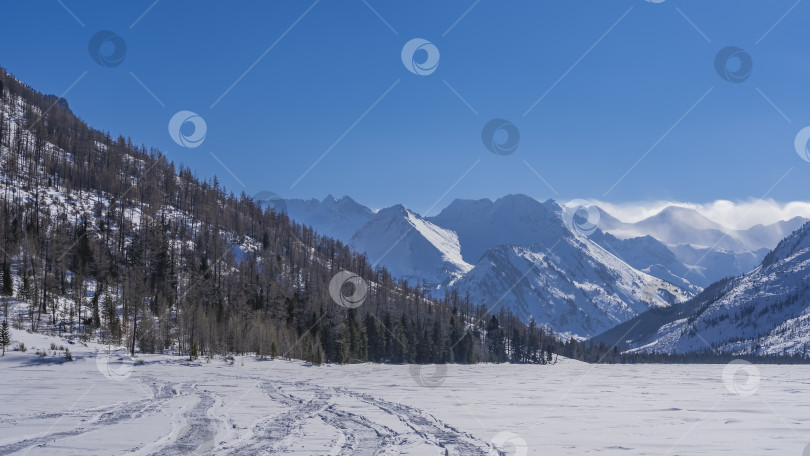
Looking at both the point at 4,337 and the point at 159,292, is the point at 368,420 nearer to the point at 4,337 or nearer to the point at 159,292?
the point at 4,337

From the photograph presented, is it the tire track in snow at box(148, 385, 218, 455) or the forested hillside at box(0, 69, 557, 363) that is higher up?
the forested hillside at box(0, 69, 557, 363)

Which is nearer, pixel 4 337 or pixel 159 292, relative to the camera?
pixel 4 337

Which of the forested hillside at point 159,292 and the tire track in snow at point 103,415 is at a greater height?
the forested hillside at point 159,292

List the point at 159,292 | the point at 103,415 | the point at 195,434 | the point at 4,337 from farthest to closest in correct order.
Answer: the point at 159,292 → the point at 4,337 → the point at 103,415 → the point at 195,434

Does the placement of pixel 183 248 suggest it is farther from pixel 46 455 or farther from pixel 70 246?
pixel 46 455

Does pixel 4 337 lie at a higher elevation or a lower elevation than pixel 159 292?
lower

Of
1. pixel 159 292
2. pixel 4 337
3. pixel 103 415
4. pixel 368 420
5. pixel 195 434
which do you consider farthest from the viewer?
pixel 159 292

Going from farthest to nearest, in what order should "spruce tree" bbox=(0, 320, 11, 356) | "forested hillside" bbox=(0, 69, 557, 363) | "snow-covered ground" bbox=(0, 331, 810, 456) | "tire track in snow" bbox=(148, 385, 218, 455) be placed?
"forested hillside" bbox=(0, 69, 557, 363), "spruce tree" bbox=(0, 320, 11, 356), "snow-covered ground" bbox=(0, 331, 810, 456), "tire track in snow" bbox=(148, 385, 218, 455)

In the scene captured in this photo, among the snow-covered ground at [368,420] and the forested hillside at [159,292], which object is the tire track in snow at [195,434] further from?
the forested hillside at [159,292]

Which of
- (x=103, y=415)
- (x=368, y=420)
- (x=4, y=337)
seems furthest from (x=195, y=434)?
(x=4, y=337)

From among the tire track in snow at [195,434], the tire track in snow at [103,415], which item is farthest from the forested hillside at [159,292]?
the tire track in snow at [195,434]

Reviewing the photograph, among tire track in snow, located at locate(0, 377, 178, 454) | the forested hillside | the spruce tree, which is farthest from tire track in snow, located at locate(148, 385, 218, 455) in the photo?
the forested hillside

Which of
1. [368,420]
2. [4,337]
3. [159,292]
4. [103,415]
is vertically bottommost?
[368,420]

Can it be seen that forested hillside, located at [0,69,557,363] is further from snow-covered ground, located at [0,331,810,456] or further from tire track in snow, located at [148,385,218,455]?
tire track in snow, located at [148,385,218,455]
